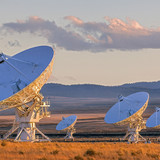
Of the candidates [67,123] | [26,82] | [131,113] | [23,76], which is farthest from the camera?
[67,123]

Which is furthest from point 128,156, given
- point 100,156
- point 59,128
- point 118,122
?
point 59,128

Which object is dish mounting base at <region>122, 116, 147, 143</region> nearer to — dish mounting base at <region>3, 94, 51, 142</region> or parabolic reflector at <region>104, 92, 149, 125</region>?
parabolic reflector at <region>104, 92, 149, 125</region>

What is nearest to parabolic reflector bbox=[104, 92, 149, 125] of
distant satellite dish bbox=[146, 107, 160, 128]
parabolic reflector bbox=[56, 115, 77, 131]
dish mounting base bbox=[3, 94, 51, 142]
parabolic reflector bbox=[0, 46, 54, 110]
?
distant satellite dish bbox=[146, 107, 160, 128]

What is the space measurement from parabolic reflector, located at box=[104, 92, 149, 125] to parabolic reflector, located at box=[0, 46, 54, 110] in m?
24.5

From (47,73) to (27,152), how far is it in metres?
17.1

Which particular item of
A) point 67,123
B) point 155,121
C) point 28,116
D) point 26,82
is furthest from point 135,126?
point 26,82

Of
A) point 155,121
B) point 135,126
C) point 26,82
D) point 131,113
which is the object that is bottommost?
point 26,82

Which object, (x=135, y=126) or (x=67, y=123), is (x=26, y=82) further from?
(x=67, y=123)

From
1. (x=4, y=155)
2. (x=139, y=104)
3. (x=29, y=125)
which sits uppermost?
(x=139, y=104)

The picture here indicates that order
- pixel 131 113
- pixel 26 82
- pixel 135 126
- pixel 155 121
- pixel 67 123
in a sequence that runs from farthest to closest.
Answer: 1. pixel 67 123
2. pixel 155 121
3. pixel 135 126
4. pixel 131 113
5. pixel 26 82

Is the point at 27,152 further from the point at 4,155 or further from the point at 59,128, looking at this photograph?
the point at 59,128

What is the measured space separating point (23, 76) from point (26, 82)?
4.30 ft

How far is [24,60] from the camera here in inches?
2336

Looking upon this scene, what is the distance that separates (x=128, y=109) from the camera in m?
78.8
